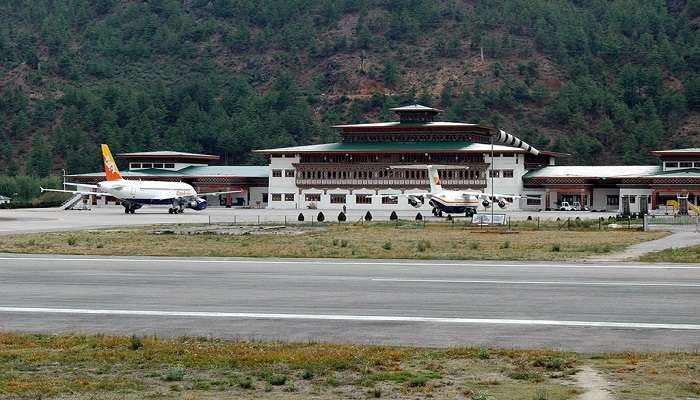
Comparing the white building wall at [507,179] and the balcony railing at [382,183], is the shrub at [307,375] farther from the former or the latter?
the balcony railing at [382,183]

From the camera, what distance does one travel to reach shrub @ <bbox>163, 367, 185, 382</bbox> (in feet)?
59.2

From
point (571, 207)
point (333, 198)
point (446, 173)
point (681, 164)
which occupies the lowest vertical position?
point (571, 207)

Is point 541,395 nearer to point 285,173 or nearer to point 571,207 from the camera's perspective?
point 571,207

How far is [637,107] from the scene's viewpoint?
193m

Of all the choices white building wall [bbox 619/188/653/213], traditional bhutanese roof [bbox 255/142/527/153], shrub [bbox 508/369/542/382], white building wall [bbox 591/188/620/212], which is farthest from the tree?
shrub [bbox 508/369/542/382]

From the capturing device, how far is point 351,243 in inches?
2276

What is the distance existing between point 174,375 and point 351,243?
39818 mm

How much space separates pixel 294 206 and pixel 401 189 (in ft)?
48.7

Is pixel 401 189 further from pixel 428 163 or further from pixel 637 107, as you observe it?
pixel 637 107

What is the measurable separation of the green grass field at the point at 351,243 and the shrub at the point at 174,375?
94.8ft

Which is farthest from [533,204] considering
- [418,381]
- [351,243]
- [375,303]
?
[418,381]

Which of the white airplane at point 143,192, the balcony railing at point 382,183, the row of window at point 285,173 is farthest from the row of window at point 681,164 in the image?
the white airplane at point 143,192

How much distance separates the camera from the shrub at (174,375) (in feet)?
59.2

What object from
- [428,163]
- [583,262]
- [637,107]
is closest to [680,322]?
[583,262]
